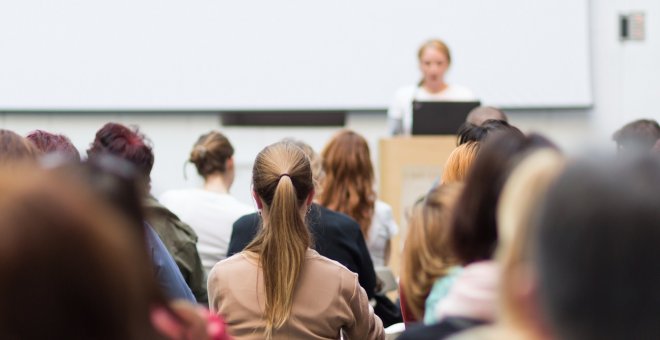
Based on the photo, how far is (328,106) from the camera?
25.4 ft

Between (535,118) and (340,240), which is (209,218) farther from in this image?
(535,118)

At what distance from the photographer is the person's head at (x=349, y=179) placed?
4.46 metres

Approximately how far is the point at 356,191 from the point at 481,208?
2.85m

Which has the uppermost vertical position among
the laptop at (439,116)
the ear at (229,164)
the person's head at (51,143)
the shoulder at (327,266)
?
the person's head at (51,143)

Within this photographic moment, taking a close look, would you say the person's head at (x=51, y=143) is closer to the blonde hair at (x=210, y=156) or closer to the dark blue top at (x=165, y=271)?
the dark blue top at (x=165, y=271)

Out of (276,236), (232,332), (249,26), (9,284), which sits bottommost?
(232,332)

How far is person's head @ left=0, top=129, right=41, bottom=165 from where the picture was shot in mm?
2244

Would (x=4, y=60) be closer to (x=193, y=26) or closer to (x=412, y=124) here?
(x=193, y=26)

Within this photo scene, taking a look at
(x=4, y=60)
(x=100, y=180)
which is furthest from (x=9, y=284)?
(x=4, y=60)

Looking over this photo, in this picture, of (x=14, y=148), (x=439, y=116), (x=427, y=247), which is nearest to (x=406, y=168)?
(x=439, y=116)

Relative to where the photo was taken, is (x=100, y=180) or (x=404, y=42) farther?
(x=404, y=42)

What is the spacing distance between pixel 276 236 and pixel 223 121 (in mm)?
5197

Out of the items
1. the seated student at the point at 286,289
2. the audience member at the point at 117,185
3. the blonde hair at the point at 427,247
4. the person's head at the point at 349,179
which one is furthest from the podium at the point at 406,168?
the audience member at the point at 117,185

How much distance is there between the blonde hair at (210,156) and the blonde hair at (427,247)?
260 centimetres
